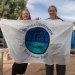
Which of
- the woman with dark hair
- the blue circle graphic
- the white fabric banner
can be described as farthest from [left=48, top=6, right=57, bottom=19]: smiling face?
the woman with dark hair

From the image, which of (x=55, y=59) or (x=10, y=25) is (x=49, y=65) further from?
(x=10, y=25)

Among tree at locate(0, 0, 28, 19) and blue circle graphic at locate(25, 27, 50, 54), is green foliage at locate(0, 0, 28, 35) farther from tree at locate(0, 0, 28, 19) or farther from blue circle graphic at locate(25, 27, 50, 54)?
blue circle graphic at locate(25, 27, 50, 54)

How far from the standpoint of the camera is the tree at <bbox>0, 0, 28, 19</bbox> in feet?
71.6

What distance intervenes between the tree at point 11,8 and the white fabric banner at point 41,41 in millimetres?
17605

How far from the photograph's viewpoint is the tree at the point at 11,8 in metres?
21.8

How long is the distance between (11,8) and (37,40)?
19528mm

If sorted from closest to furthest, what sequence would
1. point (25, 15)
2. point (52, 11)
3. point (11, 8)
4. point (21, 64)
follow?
point (52, 11) → point (25, 15) → point (21, 64) → point (11, 8)

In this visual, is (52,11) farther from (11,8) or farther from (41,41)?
(11,8)

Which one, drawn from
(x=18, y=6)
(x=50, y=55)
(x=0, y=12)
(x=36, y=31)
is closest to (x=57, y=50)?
(x=50, y=55)

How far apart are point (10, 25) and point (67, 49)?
4.03 ft

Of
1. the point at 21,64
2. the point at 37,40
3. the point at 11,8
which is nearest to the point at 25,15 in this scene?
the point at 37,40

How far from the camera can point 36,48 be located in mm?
4195

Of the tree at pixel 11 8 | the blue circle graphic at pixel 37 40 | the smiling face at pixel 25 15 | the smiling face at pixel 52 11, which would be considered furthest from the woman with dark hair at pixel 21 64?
the tree at pixel 11 8

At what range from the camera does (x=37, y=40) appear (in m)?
4.14
